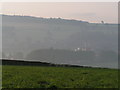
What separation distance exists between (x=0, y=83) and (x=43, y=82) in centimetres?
270

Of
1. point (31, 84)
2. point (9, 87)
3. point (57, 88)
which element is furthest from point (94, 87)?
point (9, 87)

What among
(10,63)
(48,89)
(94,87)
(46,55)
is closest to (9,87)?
(48,89)

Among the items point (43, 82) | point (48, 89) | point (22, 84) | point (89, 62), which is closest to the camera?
point (48, 89)

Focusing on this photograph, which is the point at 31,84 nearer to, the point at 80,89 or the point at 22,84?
the point at 22,84

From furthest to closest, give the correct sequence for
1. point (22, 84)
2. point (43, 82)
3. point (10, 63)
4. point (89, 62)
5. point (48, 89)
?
point (89, 62) < point (10, 63) < point (43, 82) < point (22, 84) < point (48, 89)

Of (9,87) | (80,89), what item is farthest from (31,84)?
(80,89)

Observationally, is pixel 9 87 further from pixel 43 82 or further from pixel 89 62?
pixel 89 62

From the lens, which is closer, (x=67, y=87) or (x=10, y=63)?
(x=67, y=87)

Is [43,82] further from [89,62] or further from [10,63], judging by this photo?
[89,62]

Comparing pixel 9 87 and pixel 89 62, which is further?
pixel 89 62

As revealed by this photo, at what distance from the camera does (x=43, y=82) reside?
1722cm

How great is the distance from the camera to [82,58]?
200m

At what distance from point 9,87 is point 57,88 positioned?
2.61 metres

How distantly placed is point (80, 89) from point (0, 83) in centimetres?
471
